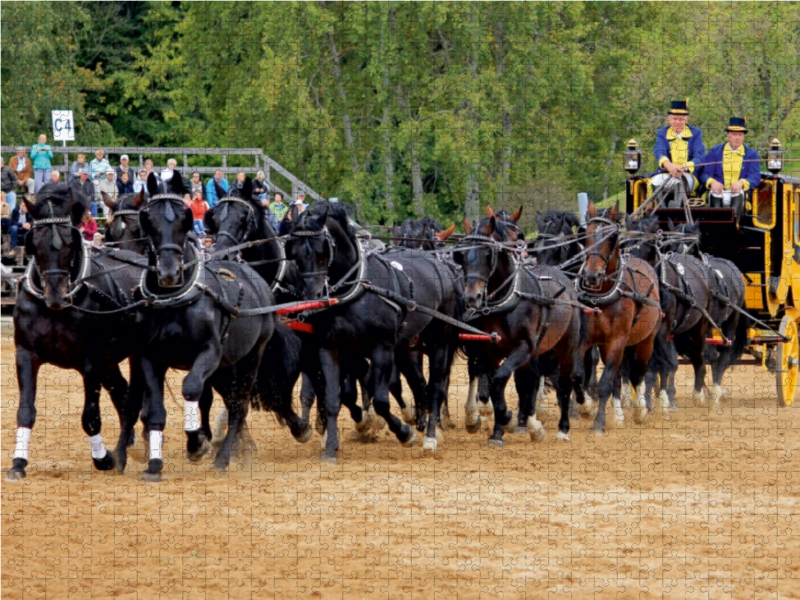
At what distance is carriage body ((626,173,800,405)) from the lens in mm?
14508

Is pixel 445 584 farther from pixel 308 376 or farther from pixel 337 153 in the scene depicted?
pixel 337 153

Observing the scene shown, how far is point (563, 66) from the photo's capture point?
1897 cm

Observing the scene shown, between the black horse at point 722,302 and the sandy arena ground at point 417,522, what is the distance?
2908 mm

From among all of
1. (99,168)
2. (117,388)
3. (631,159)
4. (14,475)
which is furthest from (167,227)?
(99,168)

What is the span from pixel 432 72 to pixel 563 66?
1861 millimetres

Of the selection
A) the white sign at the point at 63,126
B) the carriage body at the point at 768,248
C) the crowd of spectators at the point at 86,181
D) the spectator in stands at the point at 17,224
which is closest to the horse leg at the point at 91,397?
the carriage body at the point at 768,248

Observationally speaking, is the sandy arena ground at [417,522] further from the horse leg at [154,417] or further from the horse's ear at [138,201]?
the horse's ear at [138,201]

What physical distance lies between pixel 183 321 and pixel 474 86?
32.5ft

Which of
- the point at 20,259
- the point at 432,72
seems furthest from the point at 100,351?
the point at 20,259

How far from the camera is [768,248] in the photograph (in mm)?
14656

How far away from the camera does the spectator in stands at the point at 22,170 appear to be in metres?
20.8

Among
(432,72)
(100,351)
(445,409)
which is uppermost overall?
(432,72)

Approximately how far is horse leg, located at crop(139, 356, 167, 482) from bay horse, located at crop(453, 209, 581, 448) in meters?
2.72

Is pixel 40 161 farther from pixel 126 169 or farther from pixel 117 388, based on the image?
pixel 117 388
